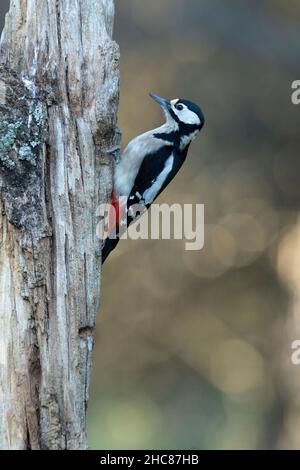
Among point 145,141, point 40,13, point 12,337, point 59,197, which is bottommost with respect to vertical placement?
point 12,337

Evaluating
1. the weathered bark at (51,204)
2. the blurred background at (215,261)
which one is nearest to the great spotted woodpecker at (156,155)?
the weathered bark at (51,204)

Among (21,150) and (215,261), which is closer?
(21,150)

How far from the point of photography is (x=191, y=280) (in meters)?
7.75

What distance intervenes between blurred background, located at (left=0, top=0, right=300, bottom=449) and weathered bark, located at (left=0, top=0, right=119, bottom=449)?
421 cm

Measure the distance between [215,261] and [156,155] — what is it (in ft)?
13.0

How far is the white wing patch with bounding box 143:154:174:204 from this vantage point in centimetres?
382

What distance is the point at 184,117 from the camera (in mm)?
3904

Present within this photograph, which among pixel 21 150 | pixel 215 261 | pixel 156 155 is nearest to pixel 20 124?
pixel 21 150

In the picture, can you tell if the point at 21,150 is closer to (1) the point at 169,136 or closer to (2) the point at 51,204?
(2) the point at 51,204

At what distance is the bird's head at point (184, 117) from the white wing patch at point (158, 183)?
0.15 m

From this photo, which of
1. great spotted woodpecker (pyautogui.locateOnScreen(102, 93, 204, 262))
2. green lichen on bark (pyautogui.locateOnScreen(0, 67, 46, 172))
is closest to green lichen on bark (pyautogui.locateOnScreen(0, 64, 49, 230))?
green lichen on bark (pyautogui.locateOnScreen(0, 67, 46, 172))
